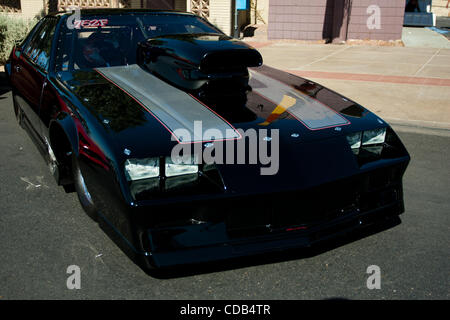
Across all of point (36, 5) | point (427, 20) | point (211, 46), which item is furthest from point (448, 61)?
point (36, 5)

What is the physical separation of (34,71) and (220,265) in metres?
2.54

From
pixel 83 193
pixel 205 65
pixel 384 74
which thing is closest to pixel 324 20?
pixel 384 74

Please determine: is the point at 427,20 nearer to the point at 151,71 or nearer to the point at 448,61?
the point at 448,61

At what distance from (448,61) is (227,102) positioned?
417 inches

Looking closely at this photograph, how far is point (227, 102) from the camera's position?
321 centimetres

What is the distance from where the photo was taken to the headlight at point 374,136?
3.09 meters

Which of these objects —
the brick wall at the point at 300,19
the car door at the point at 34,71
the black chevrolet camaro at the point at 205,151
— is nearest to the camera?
the black chevrolet camaro at the point at 205,151

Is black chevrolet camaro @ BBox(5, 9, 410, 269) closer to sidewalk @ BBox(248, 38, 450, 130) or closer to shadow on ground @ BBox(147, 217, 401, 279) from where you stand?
shadow on ground @ BBox(147, 217, 401, 279)

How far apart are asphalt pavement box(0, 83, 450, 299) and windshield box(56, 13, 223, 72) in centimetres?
112

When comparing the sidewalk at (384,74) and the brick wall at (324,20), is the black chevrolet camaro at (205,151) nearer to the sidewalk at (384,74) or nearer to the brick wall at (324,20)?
the sidewalk at (384,74)

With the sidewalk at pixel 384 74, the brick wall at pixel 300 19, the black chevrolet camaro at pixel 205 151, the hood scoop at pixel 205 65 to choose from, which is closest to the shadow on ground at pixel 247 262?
the black chevrolet camaro at pixel 205 151

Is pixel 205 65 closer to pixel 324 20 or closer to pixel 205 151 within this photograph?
pixel 205 151

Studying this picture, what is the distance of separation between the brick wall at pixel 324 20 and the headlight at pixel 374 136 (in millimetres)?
14148

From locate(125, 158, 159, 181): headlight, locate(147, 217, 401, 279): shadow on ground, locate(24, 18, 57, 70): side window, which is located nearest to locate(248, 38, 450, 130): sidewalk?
locate(147, 217, 401, 279): shadow on ground
